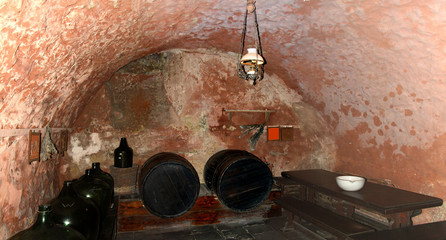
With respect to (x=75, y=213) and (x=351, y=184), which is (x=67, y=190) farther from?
(x=351, y=184)

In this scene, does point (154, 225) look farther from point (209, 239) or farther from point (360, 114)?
point (360, 114)

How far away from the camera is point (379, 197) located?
105 inches

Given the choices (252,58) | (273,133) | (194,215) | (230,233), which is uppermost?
(252,58)

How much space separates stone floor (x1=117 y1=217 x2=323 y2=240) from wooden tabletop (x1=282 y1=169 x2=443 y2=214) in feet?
2.27

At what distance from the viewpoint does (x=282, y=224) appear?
3783 millimetres

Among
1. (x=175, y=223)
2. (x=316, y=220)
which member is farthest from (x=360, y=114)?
(x=175, y=223)

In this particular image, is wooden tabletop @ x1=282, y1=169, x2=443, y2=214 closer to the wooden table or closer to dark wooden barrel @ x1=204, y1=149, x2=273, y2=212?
the wooden table

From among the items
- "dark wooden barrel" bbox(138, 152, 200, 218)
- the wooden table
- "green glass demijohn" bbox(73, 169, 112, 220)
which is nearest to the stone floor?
"dark wooden barrel" bbox(138, 152, 200, 218)

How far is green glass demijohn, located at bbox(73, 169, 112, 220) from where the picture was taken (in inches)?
103

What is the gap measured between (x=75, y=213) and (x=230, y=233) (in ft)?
6.74

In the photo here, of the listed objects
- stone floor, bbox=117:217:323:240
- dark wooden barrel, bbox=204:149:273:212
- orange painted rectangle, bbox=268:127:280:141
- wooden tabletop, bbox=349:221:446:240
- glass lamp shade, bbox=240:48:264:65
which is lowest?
stone floor, bbox=117:217:323:240

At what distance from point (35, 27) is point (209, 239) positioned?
107 inches

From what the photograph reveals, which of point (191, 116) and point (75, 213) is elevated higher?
point (191, 116)

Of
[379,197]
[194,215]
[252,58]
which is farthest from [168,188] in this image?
[379,197]
